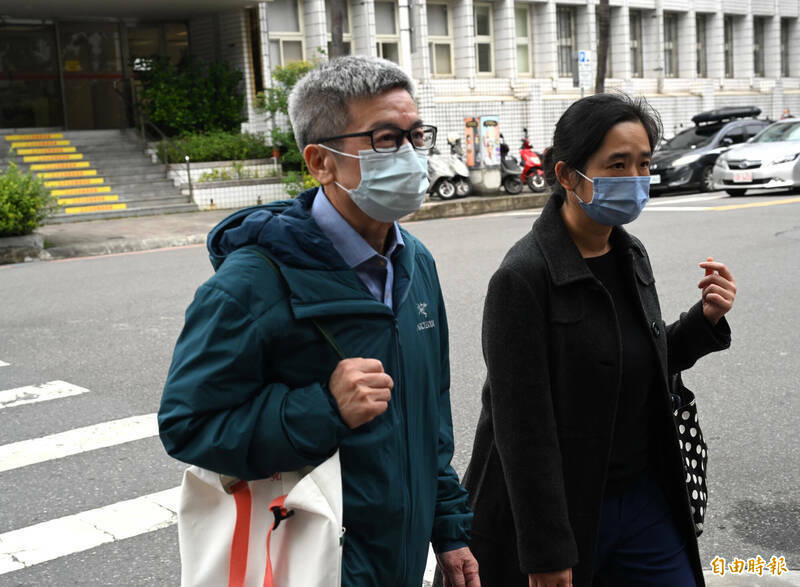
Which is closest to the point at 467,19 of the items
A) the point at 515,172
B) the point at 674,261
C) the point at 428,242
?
the point at 515,172

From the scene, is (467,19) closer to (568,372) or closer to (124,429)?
(124,429)

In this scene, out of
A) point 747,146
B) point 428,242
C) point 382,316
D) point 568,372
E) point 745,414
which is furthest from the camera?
point 747,146

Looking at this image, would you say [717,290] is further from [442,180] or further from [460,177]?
[460,177]

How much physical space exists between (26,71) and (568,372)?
2596 centimetres

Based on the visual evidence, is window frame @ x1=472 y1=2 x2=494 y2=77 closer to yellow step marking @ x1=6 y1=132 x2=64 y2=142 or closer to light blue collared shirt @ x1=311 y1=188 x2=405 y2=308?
yellow step marking @ x1=6 y1=132 x2=64 y2=142

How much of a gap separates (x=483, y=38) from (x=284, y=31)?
8.25 m

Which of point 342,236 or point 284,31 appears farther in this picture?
point 284,31

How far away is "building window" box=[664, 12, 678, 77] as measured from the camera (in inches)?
1564

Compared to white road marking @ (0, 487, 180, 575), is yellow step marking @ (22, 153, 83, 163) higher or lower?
higher

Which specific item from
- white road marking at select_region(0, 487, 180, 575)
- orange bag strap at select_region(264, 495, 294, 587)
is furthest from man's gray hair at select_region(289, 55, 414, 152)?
white road marking at select_region(0, 487, 180, 575)

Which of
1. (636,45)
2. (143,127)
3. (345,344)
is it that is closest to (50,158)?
(143,127)

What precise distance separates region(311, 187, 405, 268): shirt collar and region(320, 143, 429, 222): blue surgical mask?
6 cm

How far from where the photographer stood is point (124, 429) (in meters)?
6.12

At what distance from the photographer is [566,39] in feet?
117
